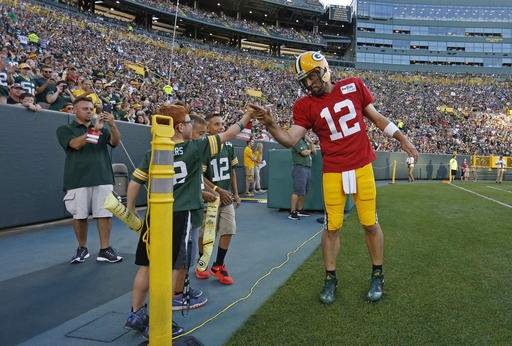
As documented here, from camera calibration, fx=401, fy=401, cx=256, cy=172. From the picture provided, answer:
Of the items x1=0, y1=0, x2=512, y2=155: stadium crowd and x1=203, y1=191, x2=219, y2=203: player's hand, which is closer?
x1=203, y1=191, x2=219, y2=203: player's hand

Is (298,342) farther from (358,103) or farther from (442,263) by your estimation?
(442,263)

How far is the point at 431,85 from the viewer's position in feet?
182

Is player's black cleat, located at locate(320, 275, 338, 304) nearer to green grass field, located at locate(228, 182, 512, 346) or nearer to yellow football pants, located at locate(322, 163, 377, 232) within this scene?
green grass field, located at locate(228, 182, 512, 346)

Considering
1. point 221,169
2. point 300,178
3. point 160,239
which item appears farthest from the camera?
point 300,178

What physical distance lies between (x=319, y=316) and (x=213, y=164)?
218cm

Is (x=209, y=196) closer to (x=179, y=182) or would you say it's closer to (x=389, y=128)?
(x=179, y=182)

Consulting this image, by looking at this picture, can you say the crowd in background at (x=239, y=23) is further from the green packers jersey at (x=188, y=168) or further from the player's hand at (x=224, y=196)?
the green packers jersey at (x=188, y=168)

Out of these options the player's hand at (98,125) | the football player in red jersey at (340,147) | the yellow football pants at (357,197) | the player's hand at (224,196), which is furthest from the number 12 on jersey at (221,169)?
the player's hand at (98,125)

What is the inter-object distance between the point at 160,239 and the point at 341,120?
7.66ft

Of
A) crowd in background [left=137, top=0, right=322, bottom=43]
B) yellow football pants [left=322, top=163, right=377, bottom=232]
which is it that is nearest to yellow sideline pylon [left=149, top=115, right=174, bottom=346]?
yellow football pants [left=322, top=163, right=377, bottom=232]

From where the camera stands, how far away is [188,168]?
3.11 metres

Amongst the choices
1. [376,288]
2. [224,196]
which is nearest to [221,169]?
[224,196]

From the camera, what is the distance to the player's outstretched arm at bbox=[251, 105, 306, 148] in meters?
3.06

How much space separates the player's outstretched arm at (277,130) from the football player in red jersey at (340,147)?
0.01m
